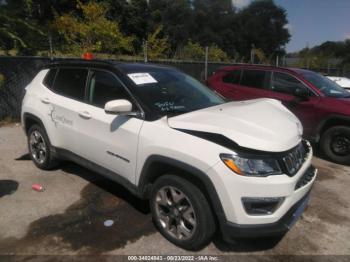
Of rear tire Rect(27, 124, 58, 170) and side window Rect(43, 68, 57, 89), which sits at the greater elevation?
side window Rect(43, 68, 57, 89)

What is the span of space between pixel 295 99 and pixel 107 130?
13.4 feet

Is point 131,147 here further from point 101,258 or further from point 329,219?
point 329,219

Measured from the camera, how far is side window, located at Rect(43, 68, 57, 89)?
4.60 m

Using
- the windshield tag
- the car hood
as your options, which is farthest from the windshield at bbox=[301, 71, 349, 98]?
the windshield tag

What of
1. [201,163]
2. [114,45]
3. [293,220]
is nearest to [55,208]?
[201,163]

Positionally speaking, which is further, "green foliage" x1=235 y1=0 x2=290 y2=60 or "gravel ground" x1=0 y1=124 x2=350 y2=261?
"green foliage" x1=235 y1=0 x2=290 y2=60

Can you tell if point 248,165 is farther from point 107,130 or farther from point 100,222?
point 100,222

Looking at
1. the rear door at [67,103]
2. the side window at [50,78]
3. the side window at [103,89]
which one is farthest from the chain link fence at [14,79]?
the side window at [103,89]

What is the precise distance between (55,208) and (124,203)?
80cm

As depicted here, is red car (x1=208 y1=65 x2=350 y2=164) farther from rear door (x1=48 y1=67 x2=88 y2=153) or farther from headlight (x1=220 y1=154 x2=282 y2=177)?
rear door (x1=48 y1=67 x2=88 y2=153)

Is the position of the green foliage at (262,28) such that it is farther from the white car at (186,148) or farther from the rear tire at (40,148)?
the white car at (186,148)

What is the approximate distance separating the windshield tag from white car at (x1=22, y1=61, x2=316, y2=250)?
14 millimetres

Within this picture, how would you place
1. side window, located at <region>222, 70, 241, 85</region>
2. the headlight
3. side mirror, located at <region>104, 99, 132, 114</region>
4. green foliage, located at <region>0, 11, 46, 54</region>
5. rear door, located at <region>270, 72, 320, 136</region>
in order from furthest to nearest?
green foliage, located at <region>0, 11, 46, 54</region> < side window, located at <region>222, 70, 241, 85</region> < rear door, located at <region>270, 72, 320, 136</region> < side mirror, located at <region>104, 99, 132, 114</region> < the headlight

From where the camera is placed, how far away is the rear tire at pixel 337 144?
5.74 m
